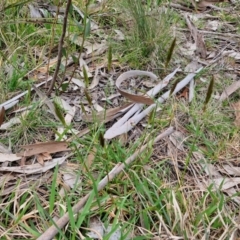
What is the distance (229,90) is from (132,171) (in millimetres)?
600

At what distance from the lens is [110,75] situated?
173 cm

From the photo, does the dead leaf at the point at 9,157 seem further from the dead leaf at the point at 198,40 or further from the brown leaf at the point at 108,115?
the dead leaf at the point at 198,40

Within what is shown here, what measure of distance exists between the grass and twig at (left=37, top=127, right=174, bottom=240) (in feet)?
0.05

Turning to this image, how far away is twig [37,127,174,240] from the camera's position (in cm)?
109

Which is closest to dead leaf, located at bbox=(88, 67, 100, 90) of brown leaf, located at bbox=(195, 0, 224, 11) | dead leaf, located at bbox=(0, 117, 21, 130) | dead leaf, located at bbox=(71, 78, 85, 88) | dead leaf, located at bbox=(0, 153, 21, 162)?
dead leaf, located at bbox=(71, 78, 85, 88)

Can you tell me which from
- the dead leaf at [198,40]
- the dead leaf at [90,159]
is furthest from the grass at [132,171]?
the dead leaf at [198,40]

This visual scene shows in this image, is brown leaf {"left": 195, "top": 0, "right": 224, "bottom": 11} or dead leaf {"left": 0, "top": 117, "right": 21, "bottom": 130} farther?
brown leaf {"left": 195, "top": 0, "right": 224, "bottom": 11}

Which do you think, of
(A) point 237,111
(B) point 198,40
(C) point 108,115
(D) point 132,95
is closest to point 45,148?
(C) point 108,115

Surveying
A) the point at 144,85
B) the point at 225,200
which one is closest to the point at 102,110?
the point at 144,85

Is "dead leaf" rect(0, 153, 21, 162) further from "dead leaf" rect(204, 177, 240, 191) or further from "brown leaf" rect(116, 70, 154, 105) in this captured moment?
A: "dead leaf" rect(204, 177, 240, 191)

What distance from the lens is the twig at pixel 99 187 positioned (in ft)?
3.58

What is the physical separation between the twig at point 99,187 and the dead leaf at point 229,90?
33cm

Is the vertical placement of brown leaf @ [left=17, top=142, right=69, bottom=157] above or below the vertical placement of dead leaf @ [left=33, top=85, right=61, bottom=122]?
below

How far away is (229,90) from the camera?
1661 mm
